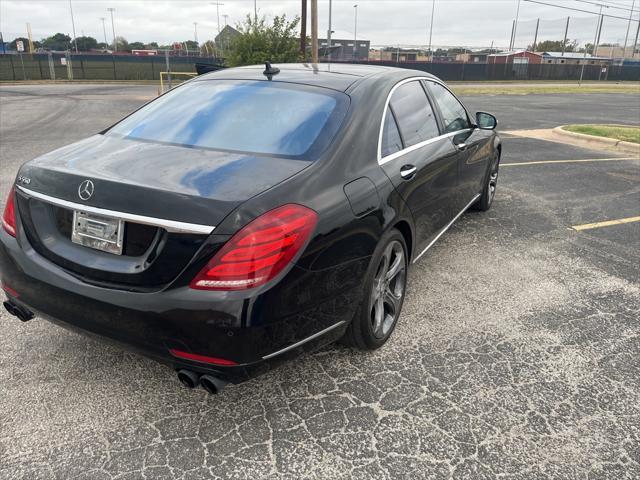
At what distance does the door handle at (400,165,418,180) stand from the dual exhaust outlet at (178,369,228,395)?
165 centimetres

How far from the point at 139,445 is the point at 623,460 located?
2189mm

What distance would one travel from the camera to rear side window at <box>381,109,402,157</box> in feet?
10.1

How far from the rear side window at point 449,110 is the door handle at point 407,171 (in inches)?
40.1

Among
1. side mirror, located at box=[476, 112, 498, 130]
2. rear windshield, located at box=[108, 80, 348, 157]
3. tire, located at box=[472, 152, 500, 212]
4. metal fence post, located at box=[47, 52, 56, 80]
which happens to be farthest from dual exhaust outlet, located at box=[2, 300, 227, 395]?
metal fence post, located at box=[47, 52, 56, 80]

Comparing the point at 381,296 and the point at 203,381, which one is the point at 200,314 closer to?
the point at 203,381

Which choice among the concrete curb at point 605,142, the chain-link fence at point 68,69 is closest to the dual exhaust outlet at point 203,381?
the concrete curb at point 605,142

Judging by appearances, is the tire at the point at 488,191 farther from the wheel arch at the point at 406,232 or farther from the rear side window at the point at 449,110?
the wheel arch at the point at 406,232

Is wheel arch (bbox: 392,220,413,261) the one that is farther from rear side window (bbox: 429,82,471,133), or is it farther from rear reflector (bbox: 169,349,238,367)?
rear reflector (bbox: 169,349,238,367)

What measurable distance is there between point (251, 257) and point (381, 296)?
122cm

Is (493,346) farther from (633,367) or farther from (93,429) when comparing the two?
(93,429)

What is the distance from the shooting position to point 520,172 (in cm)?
816

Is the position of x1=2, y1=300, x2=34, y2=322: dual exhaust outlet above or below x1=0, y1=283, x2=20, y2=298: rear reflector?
below

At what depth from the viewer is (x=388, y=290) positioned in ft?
10.5

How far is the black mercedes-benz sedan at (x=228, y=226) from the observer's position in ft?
6.89
